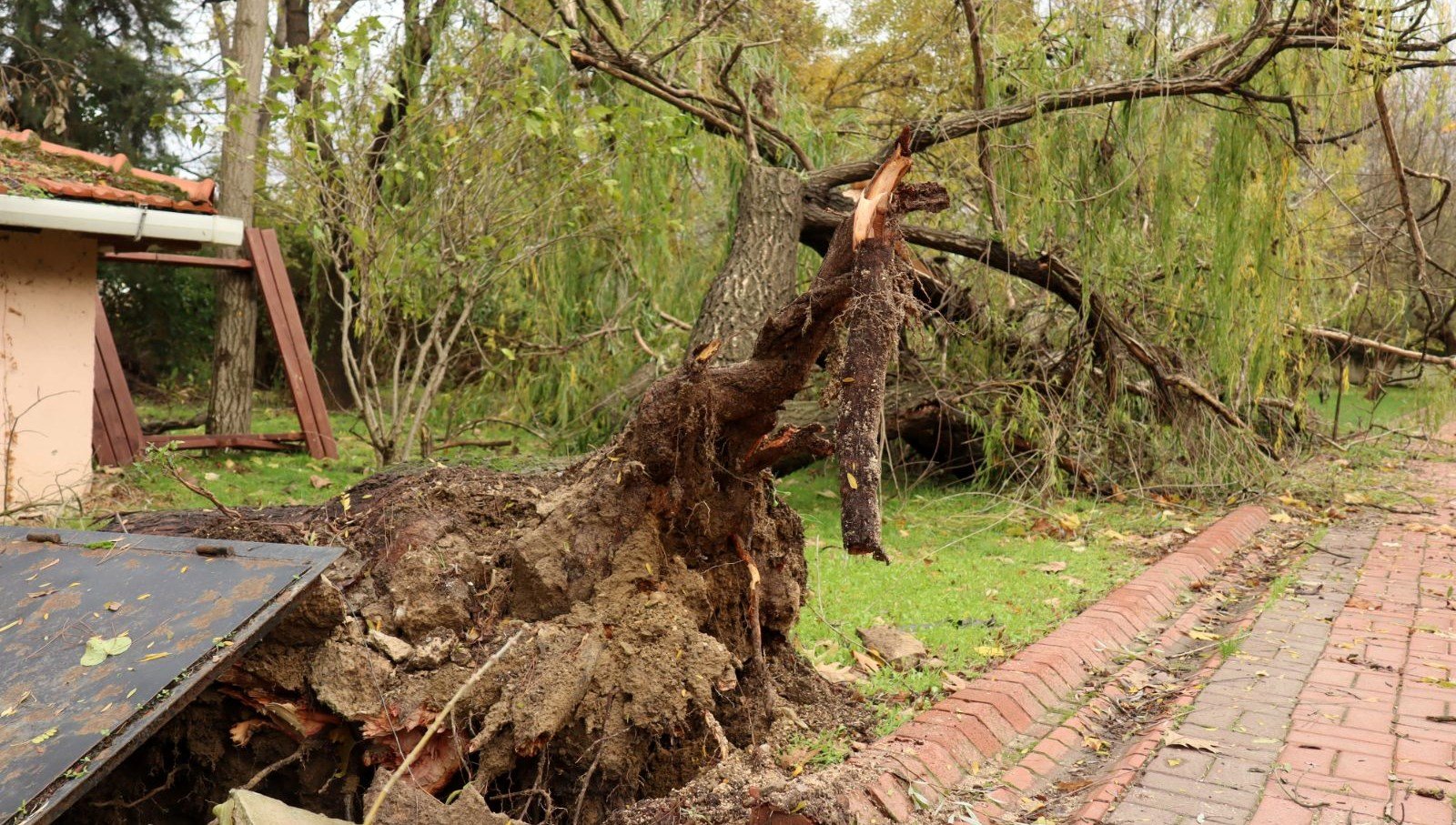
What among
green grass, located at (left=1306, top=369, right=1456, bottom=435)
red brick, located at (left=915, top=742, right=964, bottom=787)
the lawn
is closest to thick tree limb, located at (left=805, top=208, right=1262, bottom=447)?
the lawn

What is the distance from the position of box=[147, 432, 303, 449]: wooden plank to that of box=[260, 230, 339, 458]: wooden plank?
0.23 meters

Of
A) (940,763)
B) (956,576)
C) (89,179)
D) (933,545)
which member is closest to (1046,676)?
(940,763)

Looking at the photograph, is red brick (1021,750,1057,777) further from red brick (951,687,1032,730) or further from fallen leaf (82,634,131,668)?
fallen leaf (82,634,131,668)

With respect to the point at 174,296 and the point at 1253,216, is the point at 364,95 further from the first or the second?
the point at 174,296

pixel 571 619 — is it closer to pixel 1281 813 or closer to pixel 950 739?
pixel 950 739

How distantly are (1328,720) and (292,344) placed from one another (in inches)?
363

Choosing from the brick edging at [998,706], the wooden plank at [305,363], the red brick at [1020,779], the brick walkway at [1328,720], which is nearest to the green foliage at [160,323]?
the wooden plank at [305,363]

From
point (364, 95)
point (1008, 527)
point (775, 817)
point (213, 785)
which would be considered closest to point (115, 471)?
point (364, 95)

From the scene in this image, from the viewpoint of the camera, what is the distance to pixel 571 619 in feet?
12.3

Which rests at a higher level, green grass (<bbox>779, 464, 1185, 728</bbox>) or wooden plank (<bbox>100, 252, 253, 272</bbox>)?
wooden plank (<bbox>100, 252, 253, 272</bbox>)

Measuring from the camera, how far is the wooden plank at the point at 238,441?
9.79 meters

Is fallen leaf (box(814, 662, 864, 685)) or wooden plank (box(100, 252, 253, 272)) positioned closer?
fallen leaf (box(814, 662, 864, 685))

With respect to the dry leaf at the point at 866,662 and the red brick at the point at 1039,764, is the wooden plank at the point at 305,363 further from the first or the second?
the red brick at the point at 1039,764

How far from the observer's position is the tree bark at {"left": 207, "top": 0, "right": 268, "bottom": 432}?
10977mm
